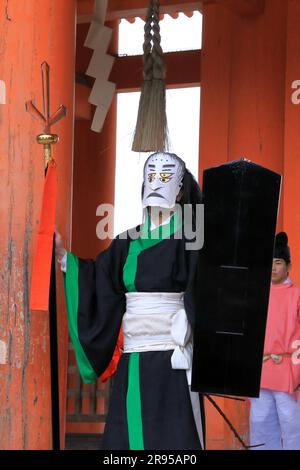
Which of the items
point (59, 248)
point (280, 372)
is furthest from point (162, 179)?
point (280, 372)

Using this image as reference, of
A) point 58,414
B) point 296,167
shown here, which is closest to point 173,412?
point 58,414

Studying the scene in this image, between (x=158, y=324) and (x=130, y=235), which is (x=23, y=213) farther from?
(x=158, y=324)

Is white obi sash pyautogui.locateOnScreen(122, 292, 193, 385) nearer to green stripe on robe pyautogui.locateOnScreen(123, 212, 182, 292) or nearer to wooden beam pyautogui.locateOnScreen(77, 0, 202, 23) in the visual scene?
green stripe on robe pyautogui.locateOnScreen(123, 212, 182, 292)

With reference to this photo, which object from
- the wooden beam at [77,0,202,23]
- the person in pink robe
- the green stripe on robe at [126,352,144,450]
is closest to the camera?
the green stripe on robe at [126,352,144,450]

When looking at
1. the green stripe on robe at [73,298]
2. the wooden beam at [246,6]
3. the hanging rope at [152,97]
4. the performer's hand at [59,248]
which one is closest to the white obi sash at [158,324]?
the green stripe on robe at [73,298]

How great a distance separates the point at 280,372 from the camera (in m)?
5.80

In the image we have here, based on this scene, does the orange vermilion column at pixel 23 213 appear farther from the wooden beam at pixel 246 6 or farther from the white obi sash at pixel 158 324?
the wooden beam at pixel 246 6

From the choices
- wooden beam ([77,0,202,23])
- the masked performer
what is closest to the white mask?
the masked performer

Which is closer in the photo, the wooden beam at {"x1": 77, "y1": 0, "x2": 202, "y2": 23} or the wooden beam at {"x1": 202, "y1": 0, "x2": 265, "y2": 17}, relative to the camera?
the wooden beam at {"x1": 202, "y1": 0, "x2": 265, "y2": 17}

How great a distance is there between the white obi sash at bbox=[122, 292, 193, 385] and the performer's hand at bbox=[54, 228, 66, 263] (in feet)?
1.26

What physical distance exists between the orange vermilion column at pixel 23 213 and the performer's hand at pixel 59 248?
114mm

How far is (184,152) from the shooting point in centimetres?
853

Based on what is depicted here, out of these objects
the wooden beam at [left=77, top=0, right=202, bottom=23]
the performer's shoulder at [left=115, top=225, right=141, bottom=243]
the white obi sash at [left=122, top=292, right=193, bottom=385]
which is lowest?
the white obi sash at [left=122, top=292, right=193, bottom=385]

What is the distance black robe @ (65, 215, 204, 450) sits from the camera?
161 inches
